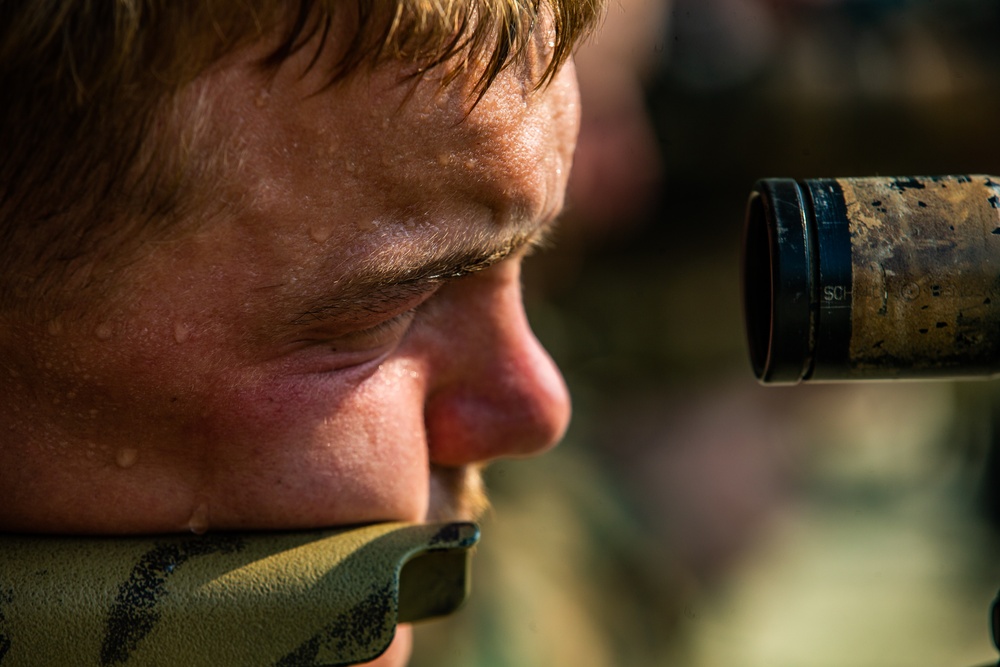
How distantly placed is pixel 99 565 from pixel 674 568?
2153mm

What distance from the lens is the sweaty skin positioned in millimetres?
668

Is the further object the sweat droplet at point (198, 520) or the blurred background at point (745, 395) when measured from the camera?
the blurred background at point (745, 395)

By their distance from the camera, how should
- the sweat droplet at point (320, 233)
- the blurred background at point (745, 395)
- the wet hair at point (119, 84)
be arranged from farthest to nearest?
the blurred background at point (745, 395) < the sweat droplet at point (320, 233) < the wet hair at point (119, 84)

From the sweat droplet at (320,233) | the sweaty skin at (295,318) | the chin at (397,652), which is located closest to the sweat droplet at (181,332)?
the sweaty skin at (295,318)

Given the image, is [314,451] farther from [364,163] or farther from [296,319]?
[364,163]

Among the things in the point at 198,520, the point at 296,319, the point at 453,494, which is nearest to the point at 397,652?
the point at 453,494

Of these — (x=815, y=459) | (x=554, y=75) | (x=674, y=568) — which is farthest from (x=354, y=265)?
(x=815, y=459)

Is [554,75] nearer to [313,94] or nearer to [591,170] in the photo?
[313,94]

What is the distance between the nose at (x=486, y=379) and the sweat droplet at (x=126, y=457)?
252mm

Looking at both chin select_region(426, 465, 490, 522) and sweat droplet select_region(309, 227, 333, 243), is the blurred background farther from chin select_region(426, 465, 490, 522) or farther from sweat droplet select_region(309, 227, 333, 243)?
sweat droplet select_region(309, 227, 333, 243)

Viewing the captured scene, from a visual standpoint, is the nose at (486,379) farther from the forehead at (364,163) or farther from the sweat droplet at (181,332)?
the sweat droplet at (181,332)

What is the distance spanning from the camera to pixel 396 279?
75 cm

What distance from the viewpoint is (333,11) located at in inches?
24.7

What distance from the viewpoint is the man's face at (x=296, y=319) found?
2.19ft
